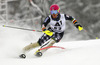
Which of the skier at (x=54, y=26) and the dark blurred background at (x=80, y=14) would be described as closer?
the skier at (x=54, y=26)

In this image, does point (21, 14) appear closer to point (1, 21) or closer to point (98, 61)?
point (1, 21)

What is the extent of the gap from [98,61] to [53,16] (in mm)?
1647

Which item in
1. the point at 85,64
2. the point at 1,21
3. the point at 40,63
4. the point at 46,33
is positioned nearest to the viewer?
the point at 85,64

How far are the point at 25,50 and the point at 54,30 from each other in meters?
0.85

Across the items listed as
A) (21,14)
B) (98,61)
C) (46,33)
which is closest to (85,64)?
(98,61)

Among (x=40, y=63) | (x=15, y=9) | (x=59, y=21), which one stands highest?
(x=15, y=9)

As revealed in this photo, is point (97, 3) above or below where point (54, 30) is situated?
above

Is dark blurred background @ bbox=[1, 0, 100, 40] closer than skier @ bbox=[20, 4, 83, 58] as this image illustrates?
No

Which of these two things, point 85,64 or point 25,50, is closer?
point 85,64

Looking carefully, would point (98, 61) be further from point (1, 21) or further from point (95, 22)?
point (95, 22)

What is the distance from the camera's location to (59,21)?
152 inches

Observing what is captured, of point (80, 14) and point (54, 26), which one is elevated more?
point (80, 14)

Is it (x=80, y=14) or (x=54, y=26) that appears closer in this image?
(x=54, y=26)

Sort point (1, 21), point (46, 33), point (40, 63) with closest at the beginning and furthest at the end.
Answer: point (40, 63) < point (46, 33) < point (1, 21)
